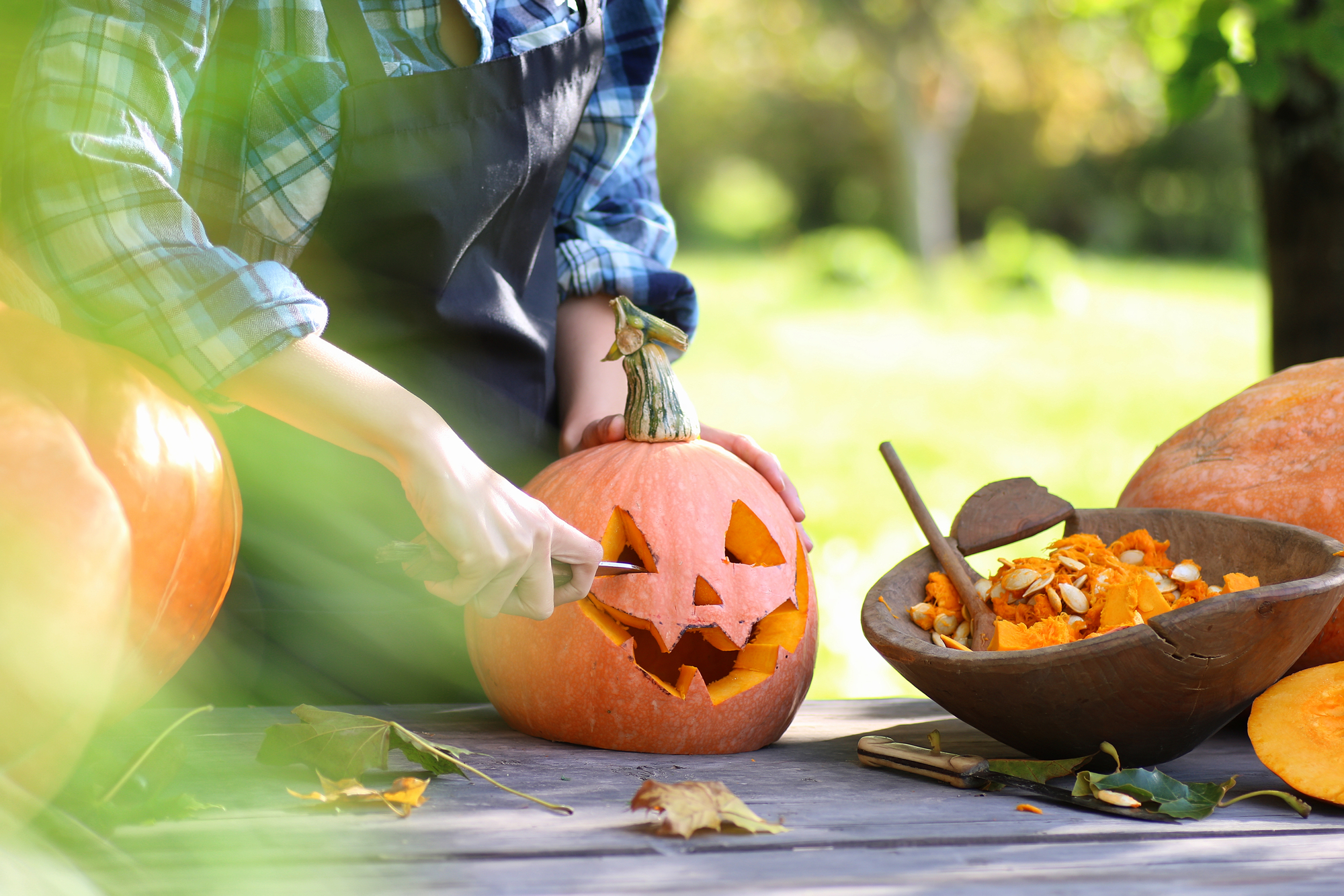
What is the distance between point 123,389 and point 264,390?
131 millimetres

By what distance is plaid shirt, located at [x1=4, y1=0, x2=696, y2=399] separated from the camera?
107cm

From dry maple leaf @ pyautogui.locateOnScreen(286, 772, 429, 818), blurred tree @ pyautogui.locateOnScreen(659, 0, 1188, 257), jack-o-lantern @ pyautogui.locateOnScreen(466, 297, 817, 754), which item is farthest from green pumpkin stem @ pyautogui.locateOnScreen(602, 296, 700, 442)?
blurred tree @ pyautogui.locateOnScreen(659, 0, 1188, 257)

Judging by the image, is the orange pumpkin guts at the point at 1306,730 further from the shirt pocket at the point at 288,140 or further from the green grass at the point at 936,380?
the green grass at the point at 936,380

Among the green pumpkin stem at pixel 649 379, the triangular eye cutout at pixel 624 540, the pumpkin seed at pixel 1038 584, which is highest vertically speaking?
the green pumpkin stem at pixel 649 379

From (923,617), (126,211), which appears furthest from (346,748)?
(923,617)

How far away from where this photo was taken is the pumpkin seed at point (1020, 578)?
1.40 metres

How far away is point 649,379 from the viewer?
154 cm

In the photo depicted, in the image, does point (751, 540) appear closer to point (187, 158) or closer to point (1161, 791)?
point (1161, 791)

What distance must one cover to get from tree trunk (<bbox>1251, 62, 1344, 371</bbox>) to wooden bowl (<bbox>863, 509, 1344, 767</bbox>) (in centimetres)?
210

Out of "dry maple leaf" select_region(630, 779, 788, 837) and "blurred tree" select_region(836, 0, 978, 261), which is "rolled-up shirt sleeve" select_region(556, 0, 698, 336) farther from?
"blurred tree" select_region(836, 0, 978, 261)

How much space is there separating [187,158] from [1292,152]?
9.84 feet

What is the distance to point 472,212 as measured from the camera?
1479mm

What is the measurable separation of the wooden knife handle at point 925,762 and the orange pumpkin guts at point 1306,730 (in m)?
0.32

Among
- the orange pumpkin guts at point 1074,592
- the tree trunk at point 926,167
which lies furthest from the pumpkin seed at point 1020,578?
the tree trunk at point 926,167
